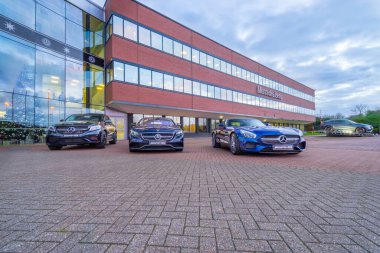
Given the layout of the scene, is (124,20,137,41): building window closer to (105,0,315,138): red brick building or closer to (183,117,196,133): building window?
(105,0,315,138): red brick building

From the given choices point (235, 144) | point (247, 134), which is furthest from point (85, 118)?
point (247, 134)

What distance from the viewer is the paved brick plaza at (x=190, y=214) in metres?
1.42

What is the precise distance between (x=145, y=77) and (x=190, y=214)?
17.2 metres

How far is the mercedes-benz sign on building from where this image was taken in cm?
1284

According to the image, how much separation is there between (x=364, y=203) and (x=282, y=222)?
1.27m

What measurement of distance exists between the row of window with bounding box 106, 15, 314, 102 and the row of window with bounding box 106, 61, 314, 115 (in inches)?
104

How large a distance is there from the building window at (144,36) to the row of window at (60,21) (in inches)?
151

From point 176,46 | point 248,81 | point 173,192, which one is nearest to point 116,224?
point 173,192

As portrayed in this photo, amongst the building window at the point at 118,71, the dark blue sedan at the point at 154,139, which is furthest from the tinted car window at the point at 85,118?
the building window at the point at 118,71

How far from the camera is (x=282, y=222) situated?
1.75m

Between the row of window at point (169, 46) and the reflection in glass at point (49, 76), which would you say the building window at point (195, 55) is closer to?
the row of window at point (169, 46)

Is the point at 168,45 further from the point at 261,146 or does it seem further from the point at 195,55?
the point at 261,146

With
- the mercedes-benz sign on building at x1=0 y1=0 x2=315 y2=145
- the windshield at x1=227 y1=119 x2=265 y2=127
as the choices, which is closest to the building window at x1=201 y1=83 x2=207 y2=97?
the mercedes-benz sign on building at x1=0 y1=0 x2=315 y2=145

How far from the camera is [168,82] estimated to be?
19.5 metres
